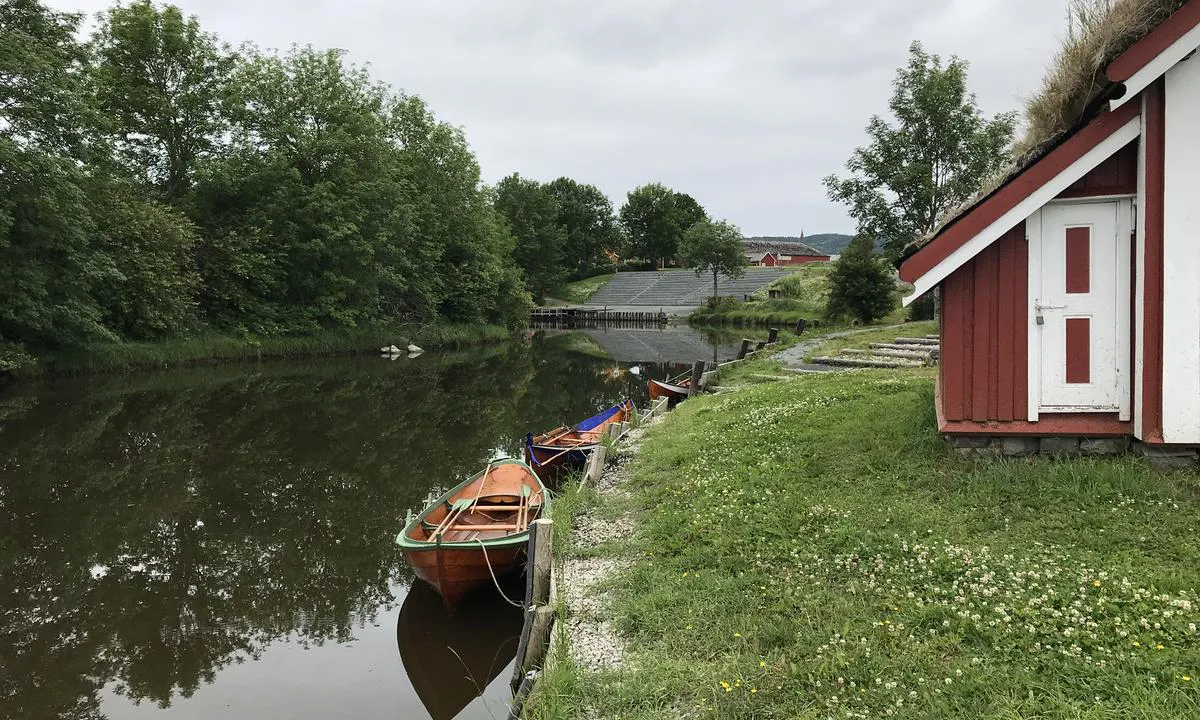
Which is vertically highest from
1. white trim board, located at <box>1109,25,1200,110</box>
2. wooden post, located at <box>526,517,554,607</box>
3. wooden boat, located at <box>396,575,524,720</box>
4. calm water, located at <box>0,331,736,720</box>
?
white trim board, located at <box>1109,25,1200,110</box>

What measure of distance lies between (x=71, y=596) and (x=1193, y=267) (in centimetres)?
1223

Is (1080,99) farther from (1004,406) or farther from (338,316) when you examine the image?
(338,316)

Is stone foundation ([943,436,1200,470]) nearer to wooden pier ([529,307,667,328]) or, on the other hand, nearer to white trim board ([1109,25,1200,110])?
white trim board ([1109,25,1200,110])

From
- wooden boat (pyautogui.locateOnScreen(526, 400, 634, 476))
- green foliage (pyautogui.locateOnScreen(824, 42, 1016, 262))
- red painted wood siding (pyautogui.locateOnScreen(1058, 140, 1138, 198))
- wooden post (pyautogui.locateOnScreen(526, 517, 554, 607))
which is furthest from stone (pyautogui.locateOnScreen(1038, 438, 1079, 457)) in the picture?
green foliage (pyautogui.locateOnScreen(824, 42, 1016, 262))

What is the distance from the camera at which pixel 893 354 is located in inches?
805

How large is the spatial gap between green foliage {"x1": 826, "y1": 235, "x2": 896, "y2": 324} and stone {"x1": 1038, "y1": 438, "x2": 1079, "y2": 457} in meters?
27.3

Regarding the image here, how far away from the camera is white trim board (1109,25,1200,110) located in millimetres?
6379

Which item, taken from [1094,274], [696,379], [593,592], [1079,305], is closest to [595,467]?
[593,592]

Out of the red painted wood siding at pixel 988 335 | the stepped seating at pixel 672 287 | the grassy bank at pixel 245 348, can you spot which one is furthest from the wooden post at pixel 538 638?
the stepped seating at pixel 672 287

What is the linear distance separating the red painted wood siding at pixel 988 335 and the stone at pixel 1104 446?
2.30 ft

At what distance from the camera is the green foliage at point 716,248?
187 ft

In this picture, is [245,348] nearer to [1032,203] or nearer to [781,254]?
[1032,203]

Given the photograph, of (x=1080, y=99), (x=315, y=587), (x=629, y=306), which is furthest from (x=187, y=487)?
(x=629, y=306)

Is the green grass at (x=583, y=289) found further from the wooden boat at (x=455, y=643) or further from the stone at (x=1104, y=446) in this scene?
the stone at (x=1104, y=446)
